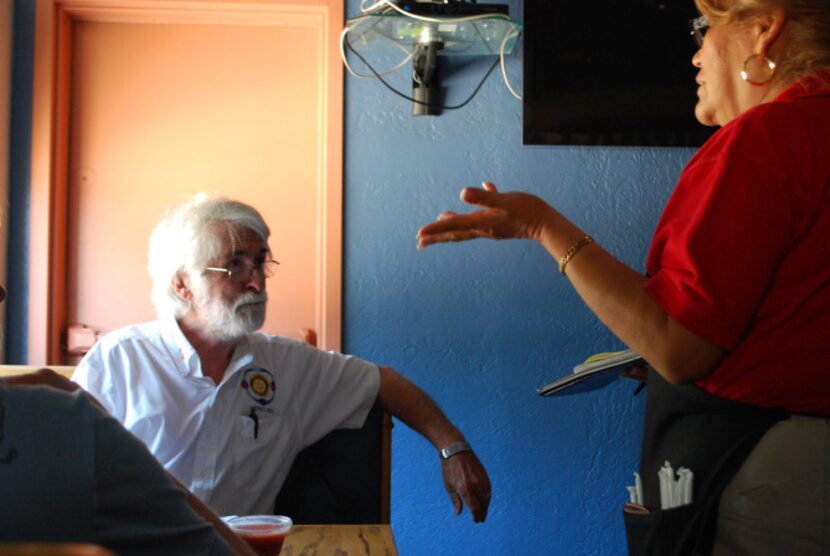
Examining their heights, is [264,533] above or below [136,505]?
below

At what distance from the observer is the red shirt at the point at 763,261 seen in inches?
41.0

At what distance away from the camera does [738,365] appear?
1.08 meters

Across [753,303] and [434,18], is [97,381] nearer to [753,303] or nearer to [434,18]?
[434,18]

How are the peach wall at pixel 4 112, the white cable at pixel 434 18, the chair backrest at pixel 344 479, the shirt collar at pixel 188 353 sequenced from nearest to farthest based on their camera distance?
the chair backrest at pixel 344 479
the shirt collar at pixel 188 353
the white cable at pixel 434 18
the peach wall at pixel 4 112

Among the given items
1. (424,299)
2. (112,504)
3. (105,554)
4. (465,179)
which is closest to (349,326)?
(424,299)

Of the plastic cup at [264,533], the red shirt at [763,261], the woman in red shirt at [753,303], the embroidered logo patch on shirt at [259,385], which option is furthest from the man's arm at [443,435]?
the red shirt at [763,261]

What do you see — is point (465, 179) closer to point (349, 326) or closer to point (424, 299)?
point (424, 299)

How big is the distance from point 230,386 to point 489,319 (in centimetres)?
102

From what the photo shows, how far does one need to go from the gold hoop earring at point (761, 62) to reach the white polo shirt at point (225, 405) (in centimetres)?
123

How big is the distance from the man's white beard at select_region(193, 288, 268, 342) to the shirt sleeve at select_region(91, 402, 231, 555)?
4.33 ft

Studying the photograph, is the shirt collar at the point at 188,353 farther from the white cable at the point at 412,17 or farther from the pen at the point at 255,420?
the white cable at the point at 412,17

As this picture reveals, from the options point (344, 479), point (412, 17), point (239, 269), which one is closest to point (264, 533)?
point (344, 479)

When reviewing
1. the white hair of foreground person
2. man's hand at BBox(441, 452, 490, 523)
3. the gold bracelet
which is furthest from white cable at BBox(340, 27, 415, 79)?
the gold bracelet

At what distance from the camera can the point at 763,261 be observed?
1.04 meters
